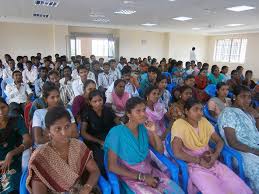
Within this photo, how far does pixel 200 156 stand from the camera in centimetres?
204

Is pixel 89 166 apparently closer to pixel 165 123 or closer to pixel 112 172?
pixel 112 172

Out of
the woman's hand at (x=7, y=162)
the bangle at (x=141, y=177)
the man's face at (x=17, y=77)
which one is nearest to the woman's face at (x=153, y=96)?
the bangle at (x=141, y=177)

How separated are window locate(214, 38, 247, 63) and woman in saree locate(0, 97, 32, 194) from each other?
14.1 metres

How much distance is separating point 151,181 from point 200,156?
606mm

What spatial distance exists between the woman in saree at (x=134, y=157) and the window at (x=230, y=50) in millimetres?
13559

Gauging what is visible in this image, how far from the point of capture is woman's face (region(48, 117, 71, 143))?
1432 mm

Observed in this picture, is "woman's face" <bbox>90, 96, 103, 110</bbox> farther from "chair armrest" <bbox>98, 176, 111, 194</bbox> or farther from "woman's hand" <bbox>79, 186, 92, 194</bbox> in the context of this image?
"woman's hand" <bbox>79, 186, 92, 194</bbox>

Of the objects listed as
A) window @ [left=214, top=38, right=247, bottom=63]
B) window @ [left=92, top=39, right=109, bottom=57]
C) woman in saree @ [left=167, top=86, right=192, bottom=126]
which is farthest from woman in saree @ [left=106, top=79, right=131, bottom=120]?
window @ [left=214, top=38, right=247, bottom=63]

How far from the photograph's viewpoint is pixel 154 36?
1420 centimetres

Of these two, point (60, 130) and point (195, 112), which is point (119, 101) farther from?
point (60, 130)

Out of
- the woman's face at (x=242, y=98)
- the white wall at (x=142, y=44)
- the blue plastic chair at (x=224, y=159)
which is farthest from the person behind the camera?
the white wall at (x=142, y=44)

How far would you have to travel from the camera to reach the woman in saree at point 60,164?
1345mm

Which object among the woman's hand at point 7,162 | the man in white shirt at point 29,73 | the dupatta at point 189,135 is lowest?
the woman's hand at point 7,162

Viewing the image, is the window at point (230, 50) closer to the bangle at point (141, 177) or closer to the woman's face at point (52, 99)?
the woman's face at point (52, 99)
